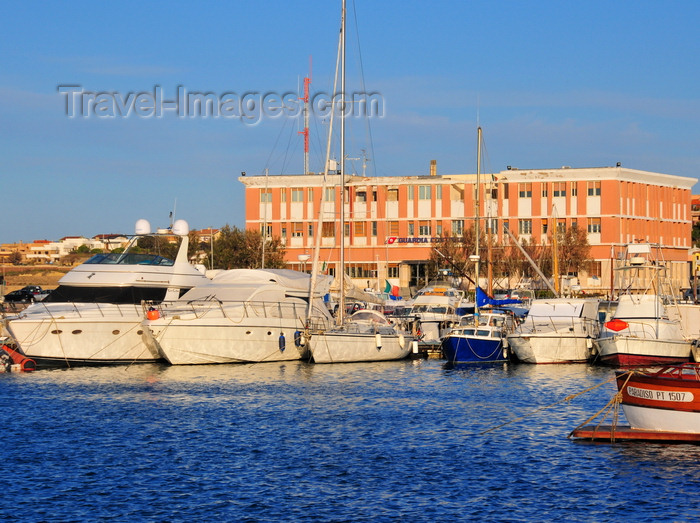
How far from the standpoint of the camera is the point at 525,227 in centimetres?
9788

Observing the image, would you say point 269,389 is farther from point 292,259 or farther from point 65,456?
point 292,259

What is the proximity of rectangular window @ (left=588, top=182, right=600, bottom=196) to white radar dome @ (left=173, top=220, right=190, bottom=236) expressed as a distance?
178ft

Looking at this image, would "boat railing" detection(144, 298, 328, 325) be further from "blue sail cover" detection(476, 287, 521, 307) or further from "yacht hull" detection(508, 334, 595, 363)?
"blue sail cover" detection(476, 287, 521, 307)

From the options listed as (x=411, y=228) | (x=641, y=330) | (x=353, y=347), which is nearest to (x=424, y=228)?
(x=411, y=228)

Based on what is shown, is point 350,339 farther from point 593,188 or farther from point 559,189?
point 593,188

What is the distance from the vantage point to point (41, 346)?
43.1m

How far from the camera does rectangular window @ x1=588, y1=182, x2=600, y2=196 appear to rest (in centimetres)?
9500

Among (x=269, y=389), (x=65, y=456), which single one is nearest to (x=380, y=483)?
(x=65, y=456)

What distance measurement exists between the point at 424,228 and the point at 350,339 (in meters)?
55.9

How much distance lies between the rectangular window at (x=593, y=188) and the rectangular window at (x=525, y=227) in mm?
6732

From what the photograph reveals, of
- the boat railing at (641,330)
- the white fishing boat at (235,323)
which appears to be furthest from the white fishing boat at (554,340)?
the white fishing boat at (235,323)

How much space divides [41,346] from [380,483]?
84.2 ft

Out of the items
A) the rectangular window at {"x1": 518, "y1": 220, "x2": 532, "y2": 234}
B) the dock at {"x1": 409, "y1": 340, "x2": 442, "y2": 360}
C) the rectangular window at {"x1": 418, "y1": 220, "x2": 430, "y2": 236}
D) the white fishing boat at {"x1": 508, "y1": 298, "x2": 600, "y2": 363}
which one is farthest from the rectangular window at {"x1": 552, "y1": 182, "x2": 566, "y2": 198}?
the white fishing boat at {"x1": 508, "y1": 298, "x2": 600, "y2": 363}

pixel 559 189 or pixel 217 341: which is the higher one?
pixel 559 189
